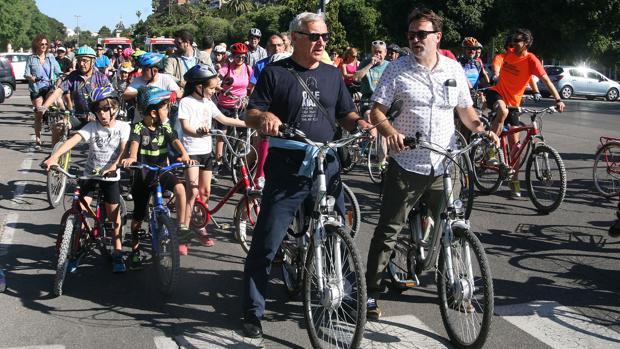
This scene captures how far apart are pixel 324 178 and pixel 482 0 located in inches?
1764

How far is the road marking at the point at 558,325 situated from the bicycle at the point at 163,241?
241 centimetres

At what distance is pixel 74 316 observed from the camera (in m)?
5.15

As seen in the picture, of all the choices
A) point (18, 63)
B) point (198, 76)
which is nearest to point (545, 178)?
point (198, 76)

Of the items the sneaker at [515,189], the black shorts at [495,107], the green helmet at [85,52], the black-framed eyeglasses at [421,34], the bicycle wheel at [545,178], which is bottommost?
the sneaker at [515,189]

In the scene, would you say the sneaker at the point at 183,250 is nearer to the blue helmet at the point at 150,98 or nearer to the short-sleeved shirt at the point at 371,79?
the blue helmet at the point at 150,98

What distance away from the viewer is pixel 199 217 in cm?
703

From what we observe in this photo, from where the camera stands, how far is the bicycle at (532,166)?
8.21 m

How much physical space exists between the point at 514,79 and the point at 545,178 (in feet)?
4.94

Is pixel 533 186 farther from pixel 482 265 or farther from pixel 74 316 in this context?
pixel 74 316

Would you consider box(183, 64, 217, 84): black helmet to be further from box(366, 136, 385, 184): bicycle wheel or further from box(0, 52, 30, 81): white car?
box(0, 52, 30, 81): white car

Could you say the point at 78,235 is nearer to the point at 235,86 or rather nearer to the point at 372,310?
the point at 372,310

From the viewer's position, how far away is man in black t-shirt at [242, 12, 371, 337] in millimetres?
4543

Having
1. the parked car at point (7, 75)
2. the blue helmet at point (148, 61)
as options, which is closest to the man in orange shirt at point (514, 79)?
the blue helmet at point (148, 61)

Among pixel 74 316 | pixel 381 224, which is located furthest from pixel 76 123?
pixel 381 224
